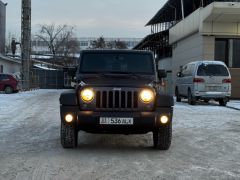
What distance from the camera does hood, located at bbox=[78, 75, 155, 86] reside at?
7.99 metres

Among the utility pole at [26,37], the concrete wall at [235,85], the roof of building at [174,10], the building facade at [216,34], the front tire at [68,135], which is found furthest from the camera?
the utility pole at [26,37]

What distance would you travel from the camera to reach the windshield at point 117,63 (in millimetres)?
9258

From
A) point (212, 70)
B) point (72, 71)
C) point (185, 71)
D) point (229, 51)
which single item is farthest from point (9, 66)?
point (72, 71)

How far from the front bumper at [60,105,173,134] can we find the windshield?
1492 mm

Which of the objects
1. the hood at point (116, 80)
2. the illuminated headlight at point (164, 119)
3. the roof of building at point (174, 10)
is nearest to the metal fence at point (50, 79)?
the roof of building at point (174, 10)

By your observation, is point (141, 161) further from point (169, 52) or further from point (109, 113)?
point (169, 52)

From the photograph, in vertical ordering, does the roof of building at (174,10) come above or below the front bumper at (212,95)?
above

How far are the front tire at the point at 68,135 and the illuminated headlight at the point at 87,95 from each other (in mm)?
523

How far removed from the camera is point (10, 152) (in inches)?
318

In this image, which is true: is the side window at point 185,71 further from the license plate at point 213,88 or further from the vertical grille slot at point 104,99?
the vertical grille slot at point 104,99

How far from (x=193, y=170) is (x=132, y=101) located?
1.67m

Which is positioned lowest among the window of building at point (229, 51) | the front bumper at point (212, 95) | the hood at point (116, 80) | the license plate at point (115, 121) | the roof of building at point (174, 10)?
the front bumper at point (212, 95)

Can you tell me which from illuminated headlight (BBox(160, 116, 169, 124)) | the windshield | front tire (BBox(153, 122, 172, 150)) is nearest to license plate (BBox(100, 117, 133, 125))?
illuminated headlight (BBox(160, 116, 169, 124))

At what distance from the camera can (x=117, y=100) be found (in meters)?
7.86
